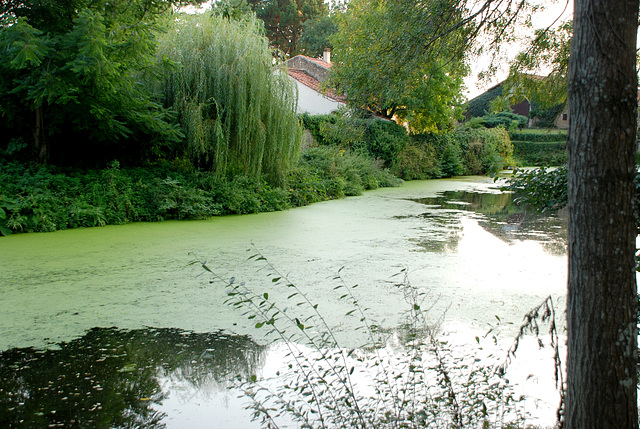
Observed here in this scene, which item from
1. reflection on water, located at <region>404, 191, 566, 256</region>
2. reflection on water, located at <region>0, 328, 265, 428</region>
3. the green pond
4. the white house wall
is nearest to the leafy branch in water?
the green pond

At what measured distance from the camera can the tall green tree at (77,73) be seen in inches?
258

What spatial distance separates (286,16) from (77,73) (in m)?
24.2

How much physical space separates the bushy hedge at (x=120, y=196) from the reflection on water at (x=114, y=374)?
14.0ft

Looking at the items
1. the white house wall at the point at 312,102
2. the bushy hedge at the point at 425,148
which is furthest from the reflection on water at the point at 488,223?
the white house wall at the point at 312,102

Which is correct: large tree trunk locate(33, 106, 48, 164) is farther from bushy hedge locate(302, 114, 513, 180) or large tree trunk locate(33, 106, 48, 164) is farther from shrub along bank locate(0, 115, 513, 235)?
bushy hedge locate(302, 114, 513, 180)

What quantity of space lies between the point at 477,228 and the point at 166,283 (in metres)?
4.89

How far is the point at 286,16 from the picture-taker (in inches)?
1158

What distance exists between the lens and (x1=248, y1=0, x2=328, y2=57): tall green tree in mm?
29308

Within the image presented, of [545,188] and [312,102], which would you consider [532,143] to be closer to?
[312,102]

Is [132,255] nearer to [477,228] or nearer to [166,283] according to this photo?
[166,283]

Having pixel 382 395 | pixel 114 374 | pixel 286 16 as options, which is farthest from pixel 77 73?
pixel 286 16

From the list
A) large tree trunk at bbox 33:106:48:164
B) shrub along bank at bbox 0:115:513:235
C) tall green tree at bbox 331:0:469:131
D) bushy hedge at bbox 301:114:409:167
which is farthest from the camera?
bushy hedge at bbox 301:114:409:167

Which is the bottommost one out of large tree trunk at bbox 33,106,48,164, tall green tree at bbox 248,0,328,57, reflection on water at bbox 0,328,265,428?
reflection on water at bbox 0,328,265,428

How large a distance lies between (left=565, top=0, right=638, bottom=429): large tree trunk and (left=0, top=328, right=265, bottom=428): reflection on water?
140cm
